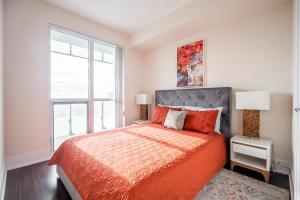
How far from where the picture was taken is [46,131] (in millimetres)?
2492

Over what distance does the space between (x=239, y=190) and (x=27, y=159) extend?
3159mm

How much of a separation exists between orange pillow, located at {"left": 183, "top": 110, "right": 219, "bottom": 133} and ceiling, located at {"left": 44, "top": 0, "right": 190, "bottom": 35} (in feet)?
6.42

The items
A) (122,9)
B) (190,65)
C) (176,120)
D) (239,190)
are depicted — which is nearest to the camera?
(239,190)

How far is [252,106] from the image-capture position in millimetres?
1977

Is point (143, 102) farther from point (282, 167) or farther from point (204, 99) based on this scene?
point (282, 167)

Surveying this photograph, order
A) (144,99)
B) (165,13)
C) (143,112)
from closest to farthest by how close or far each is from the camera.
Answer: (165,13) < (144,99) < (143,112)

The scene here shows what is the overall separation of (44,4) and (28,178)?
2.82 m

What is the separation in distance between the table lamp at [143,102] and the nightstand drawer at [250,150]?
2151mm

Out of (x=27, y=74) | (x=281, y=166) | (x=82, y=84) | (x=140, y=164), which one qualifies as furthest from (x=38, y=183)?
(x=281, y=166)

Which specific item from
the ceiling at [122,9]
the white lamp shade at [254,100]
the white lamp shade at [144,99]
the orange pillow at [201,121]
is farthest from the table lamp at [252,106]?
the white lamp shade at [144,99]

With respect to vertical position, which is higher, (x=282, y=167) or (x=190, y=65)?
(x=190, y=65)

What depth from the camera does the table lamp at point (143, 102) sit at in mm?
3629

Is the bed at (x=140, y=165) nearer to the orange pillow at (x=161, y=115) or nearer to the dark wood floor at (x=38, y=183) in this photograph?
the dark wood floor at (x=38, y=183)

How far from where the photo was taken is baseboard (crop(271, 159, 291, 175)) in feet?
6.45
